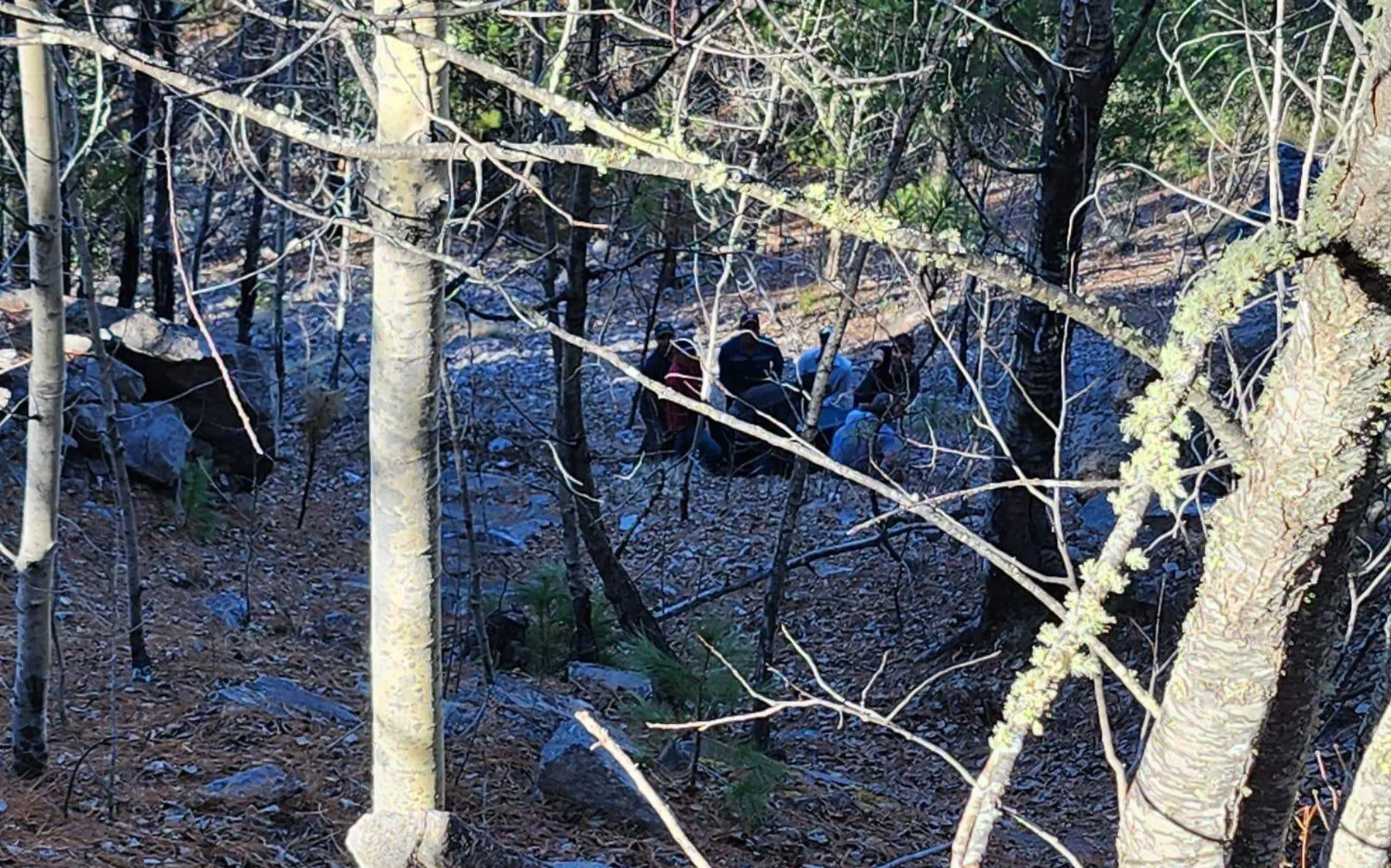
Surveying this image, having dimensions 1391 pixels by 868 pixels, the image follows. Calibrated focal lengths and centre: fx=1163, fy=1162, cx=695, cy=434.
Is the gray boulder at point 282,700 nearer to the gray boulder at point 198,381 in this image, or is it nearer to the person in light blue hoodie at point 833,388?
the gray boulder at point 198,381

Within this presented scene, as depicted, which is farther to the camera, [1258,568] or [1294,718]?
[1294,718]

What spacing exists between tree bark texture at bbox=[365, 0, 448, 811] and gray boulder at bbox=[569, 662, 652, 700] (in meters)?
4.51

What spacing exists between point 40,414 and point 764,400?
831 cm

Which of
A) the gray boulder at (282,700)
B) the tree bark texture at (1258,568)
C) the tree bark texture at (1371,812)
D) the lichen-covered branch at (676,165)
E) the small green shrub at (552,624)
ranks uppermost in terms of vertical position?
the lichen-covered branch at (676,165)

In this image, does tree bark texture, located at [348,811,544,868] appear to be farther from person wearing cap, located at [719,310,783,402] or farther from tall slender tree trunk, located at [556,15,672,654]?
person wearing cap, located at [719,310,783,402]

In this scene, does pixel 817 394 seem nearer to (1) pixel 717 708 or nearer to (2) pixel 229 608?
(1) pixel 717 708

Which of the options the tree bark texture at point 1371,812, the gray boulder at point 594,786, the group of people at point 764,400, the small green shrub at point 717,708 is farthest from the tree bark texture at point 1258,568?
the group of people at point 764,400

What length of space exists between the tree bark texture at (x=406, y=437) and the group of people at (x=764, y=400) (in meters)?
7.68

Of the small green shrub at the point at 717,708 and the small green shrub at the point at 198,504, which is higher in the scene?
the small green shrub at the point at 717,708

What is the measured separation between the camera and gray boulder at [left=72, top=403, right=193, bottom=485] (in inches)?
389

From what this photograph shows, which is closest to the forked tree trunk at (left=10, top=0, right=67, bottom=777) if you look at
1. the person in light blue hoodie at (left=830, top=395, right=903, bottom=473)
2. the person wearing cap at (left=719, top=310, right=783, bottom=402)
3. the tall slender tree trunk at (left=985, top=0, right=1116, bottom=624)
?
the tall slender tree trunk at (left=985, top=0, right=1116, bottom=624)

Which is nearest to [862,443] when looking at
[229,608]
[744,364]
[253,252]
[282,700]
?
[744,364]

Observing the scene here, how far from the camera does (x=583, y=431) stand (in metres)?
7.41

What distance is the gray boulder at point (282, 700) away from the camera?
5914mm
